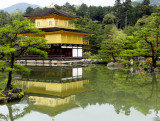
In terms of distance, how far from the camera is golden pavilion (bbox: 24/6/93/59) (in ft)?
100

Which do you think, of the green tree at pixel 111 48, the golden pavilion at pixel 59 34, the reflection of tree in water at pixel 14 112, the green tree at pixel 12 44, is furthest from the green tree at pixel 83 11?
the reflection of tree in water at pixel 14 112

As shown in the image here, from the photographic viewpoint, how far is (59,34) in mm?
30500

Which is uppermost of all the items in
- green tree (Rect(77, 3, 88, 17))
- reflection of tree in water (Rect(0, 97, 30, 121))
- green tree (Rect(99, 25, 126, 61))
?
green tree (Rect(77, 3, 88, 17))

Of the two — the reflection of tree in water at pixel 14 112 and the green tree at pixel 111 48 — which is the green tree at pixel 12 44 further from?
the green tree at pixel 111 48

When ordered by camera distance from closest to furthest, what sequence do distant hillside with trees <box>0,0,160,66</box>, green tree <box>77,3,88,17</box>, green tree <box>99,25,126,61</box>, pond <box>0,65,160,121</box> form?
1. pond <box>0,65,160,121</box>
2. distant hillside with trees <box>0,0,160,66</box>
3. green tree <box>99,25,126,61</box>
4. green tree <box>77,3,88,17</box>

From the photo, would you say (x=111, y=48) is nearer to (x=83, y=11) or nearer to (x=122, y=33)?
(x=122, y=33)

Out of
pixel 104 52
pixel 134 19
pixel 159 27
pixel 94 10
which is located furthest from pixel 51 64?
pixel 94 10

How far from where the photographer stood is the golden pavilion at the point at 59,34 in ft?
100

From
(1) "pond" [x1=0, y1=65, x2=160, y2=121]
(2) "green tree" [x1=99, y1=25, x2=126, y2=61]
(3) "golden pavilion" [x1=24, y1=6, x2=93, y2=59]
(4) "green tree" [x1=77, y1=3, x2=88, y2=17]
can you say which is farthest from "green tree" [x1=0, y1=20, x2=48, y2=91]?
(4) "green tree" [x1=77, y1=3, x2=88, y2=17]

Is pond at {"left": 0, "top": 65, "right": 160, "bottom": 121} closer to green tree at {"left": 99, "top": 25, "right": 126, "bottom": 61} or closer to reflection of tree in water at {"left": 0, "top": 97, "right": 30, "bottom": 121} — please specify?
reflection of tree in water at {"left": 0, "top": 97, "right": 30, "bottom": 121}

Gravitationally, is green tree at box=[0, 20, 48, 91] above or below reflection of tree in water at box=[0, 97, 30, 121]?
above

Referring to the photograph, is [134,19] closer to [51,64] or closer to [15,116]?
[51,64]

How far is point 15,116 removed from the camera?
800 cm

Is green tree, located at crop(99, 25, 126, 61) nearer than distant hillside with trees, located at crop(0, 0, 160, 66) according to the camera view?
No
